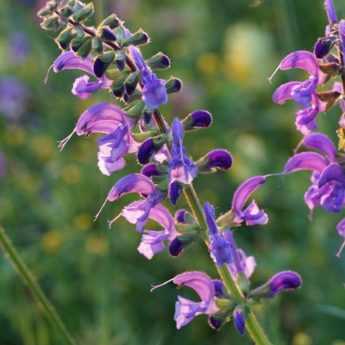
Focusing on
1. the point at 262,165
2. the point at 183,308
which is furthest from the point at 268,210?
the point at 183,308

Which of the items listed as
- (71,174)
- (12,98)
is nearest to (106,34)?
(71,174)

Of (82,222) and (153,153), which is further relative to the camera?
(82,222)

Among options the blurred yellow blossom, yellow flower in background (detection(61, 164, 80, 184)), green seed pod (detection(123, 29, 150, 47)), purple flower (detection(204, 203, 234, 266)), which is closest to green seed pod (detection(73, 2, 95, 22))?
→ green seed pod (detection(123, 29, 150, 47))

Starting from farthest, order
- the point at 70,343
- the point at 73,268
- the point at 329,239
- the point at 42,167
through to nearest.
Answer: the point at 42,167 → the point at 73,268 → the point at 329,239 → the point at 70,343

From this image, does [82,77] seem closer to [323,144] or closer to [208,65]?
[323,144]

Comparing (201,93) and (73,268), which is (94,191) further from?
(201,93)

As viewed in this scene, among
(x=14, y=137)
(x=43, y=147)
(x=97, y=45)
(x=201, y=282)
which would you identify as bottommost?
(x=43, y=147)

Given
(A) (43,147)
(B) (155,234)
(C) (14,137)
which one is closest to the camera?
(B) (155,234)
